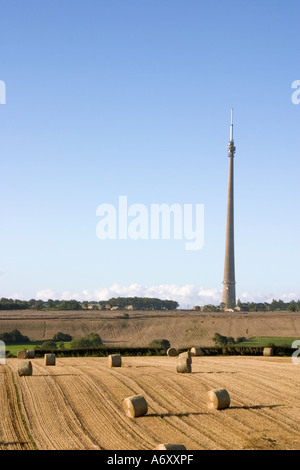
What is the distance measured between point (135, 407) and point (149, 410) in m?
1.60

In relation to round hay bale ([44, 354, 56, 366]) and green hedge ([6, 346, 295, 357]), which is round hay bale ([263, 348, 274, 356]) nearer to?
green hedge ([6, 346, 295, 357])

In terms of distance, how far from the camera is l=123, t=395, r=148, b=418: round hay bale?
928 inches

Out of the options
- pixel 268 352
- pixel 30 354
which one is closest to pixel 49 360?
pixel 30 354

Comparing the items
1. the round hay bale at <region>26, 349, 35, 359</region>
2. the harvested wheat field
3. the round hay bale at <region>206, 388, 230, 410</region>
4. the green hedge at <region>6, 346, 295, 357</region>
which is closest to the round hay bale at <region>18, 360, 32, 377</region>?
the harvested wheat field

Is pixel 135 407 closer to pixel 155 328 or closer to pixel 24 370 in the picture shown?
pixel 24 370

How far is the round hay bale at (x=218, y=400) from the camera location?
82.7 ft

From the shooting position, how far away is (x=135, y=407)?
2356cm

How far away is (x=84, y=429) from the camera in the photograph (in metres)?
22.0

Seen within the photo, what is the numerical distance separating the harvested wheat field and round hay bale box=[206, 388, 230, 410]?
0.24 m

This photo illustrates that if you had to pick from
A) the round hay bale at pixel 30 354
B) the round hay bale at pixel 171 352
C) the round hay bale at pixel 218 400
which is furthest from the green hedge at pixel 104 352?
the round hay bale at pixel 218 400

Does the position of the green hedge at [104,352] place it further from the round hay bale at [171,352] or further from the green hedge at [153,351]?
the round hay bale at [171,352]
